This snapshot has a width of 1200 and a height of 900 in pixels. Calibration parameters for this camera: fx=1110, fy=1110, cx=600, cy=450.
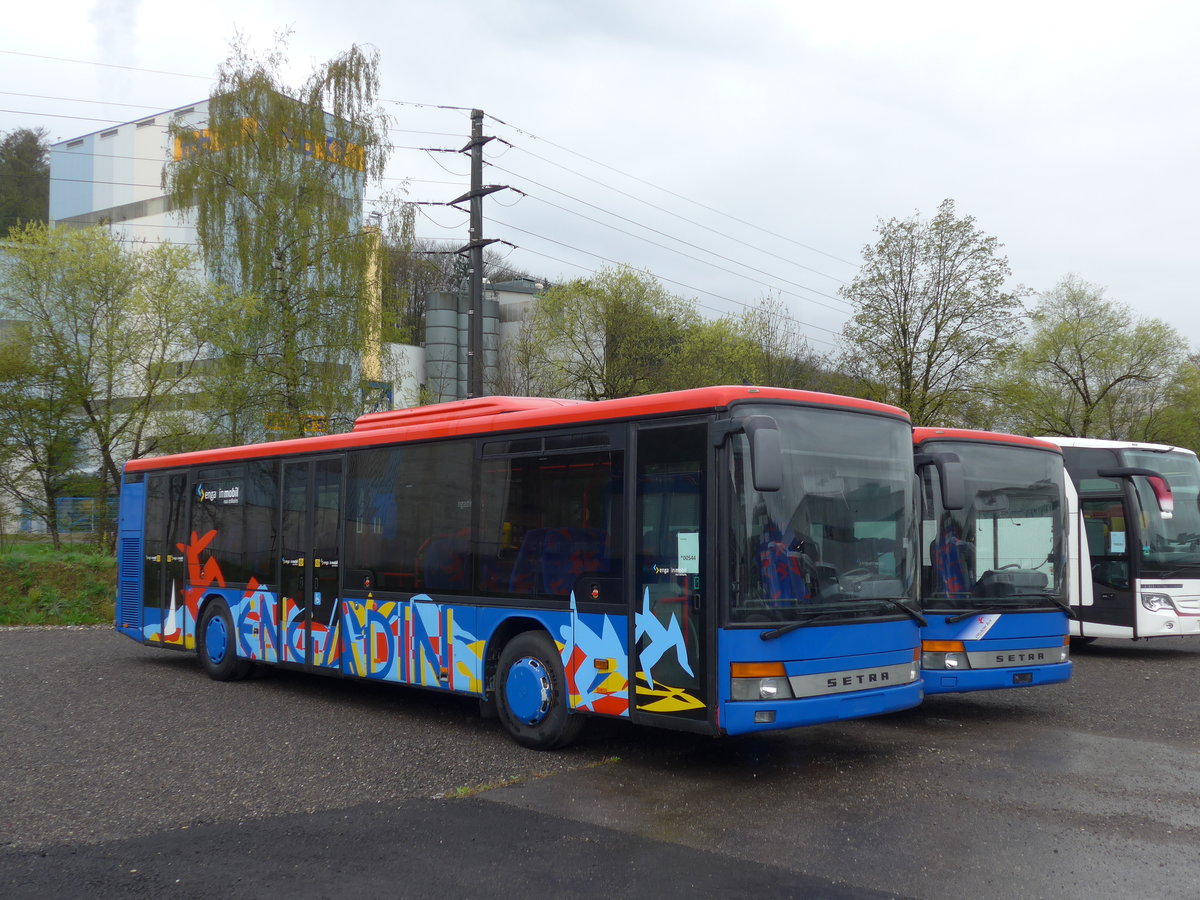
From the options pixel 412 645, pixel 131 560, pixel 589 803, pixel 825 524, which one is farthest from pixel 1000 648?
pixel 131 560

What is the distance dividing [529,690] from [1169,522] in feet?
36.9

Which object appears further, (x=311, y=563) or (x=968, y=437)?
(x=311, y=563)

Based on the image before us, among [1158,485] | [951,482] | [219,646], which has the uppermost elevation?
[1158,485]

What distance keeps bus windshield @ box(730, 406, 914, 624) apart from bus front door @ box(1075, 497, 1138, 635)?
8.83 metres

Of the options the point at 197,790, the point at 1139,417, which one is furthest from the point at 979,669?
the point at 1139,417

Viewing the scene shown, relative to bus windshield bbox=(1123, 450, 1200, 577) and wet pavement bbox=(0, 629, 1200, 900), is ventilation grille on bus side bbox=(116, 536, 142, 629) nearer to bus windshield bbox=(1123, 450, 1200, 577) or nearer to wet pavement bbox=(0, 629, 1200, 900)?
wet pavement bbox=(0, 629, 1200, 900)

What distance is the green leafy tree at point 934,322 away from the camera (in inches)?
1303

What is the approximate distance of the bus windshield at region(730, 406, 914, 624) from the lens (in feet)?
24.3

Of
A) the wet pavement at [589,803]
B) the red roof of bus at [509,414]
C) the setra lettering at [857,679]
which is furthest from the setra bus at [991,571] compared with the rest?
the setra lettering at [857,679]

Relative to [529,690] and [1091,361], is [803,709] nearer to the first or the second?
[529,690]

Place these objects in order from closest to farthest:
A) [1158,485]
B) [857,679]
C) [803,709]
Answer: [803,709] < [857,679] < [1158,485]

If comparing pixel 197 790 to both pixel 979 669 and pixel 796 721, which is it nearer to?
pixel 796 721

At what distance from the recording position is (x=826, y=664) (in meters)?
7.61

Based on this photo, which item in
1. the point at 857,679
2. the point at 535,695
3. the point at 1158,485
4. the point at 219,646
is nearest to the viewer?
the point at 857,679
